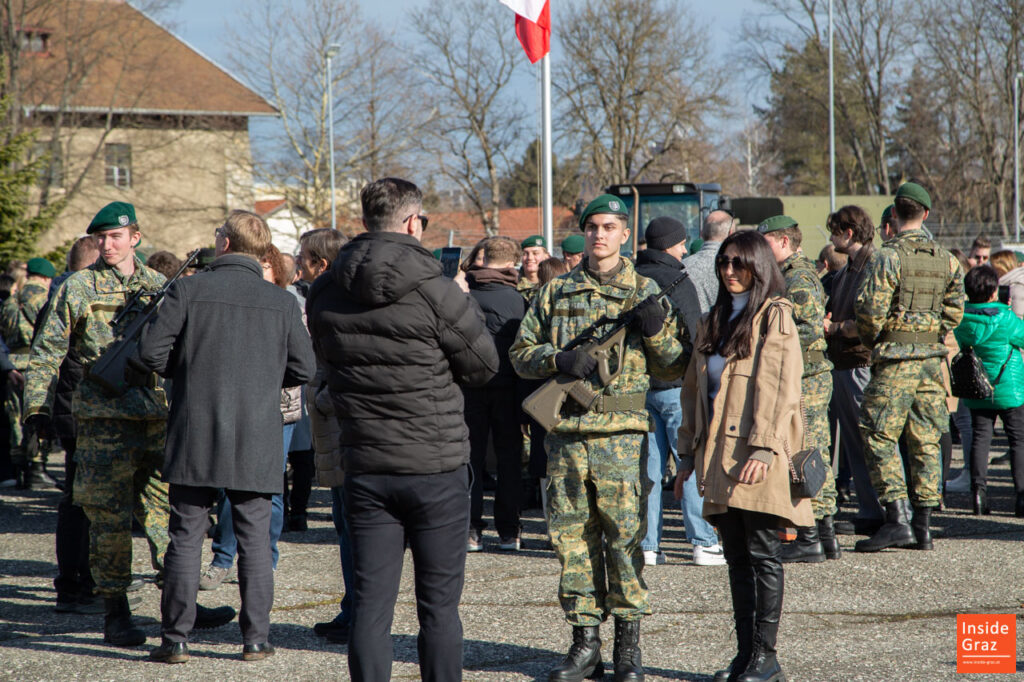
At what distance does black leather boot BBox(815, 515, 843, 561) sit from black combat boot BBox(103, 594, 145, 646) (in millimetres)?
4030

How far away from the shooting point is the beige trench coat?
4.29 meters

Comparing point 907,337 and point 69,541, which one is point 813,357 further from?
point 69,541

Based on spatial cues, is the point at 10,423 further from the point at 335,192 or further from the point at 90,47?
the point at 335,192

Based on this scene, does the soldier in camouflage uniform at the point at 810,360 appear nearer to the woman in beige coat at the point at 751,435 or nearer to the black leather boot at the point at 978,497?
the woman in beige coat at the point at 751,435

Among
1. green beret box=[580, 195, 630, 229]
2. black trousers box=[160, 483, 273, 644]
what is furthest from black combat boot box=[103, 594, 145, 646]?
green beret box=[580, 195, 630, 229]

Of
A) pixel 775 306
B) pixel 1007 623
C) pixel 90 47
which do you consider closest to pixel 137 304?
pixel 775 306

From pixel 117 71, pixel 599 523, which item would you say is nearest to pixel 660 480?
pixel 599 523

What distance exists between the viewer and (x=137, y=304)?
5.45 meters

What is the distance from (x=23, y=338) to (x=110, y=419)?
5.25 meters

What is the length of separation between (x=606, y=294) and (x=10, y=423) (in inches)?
301

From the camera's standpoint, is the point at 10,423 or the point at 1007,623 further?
the point at 10,423

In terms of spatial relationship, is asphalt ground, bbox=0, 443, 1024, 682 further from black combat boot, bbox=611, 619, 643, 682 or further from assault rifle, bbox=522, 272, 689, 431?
assault rifle, bbox=522, 272, 689, 431

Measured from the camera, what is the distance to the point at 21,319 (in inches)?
388

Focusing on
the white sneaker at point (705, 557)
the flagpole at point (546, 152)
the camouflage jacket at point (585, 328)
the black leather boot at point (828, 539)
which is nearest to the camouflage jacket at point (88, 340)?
the camouflage jacket at point (585, 328)
